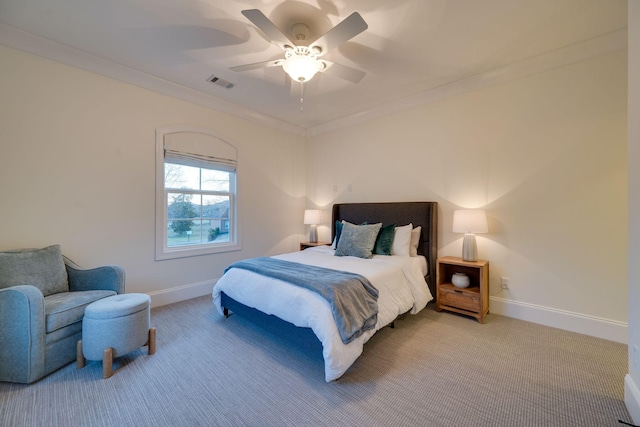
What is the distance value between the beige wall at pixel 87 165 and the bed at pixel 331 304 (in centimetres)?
117

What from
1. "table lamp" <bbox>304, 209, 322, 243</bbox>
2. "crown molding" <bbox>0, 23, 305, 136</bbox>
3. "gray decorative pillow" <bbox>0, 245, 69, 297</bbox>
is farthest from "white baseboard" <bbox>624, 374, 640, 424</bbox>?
"crown molding" <bbox>0, 23, 305, 136</bbox>

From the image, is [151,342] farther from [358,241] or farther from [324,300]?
[358,241]

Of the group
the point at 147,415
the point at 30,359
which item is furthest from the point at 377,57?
the point at 30,359

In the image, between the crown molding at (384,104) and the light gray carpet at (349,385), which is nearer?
the light gray carpet at (349,385)

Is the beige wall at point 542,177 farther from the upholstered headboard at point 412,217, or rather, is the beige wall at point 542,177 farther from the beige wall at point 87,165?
the beige wall at point 87,165

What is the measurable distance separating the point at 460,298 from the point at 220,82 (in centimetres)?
401

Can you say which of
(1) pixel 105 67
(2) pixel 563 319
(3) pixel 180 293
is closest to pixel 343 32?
(1) pixel 105 67

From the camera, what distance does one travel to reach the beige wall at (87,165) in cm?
244

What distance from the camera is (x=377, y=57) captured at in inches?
109

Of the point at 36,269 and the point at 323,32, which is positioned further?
the point at 323,32

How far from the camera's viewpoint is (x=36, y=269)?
89.2 inches

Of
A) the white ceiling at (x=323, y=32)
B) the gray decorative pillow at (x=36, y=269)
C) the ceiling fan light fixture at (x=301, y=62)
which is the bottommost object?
the gray decorative pillow at (x=36, y=269)

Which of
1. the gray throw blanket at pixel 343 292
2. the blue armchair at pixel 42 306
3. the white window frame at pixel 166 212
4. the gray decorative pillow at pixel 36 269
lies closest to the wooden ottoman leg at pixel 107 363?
the blue armchair at pixel 42 306

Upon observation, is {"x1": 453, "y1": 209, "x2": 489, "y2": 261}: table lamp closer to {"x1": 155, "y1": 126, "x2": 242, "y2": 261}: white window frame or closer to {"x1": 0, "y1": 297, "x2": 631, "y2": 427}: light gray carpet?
{"x1": 0, "y1": 297, "x2": 631, "y2": 427}: light gray carpet
